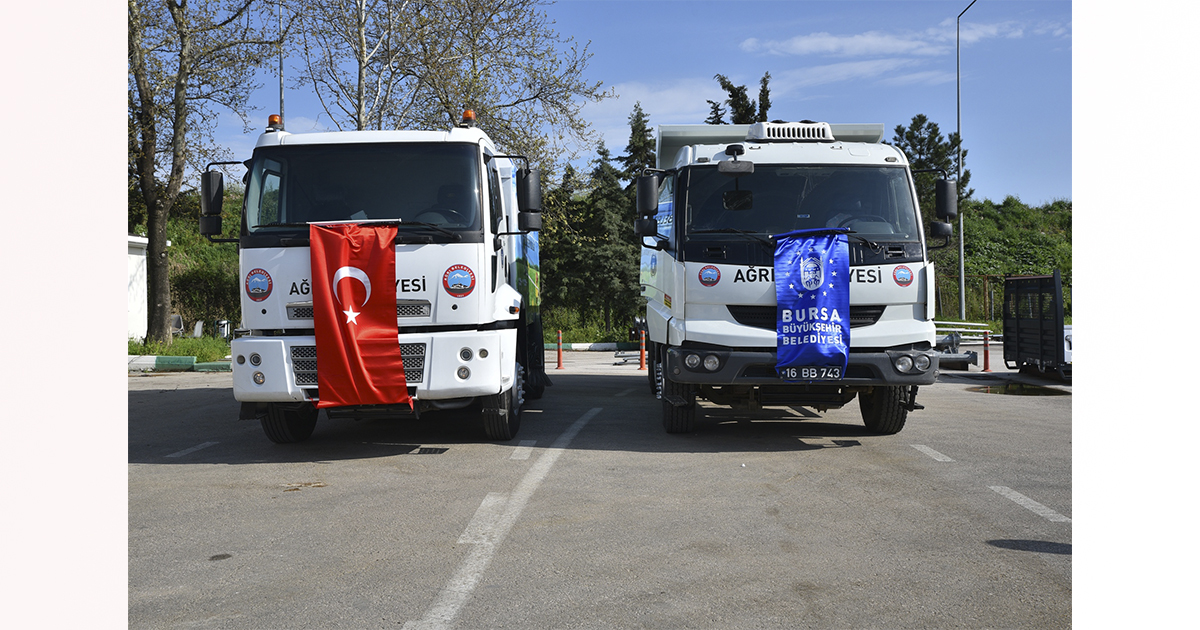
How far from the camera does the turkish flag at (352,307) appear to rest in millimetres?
7688

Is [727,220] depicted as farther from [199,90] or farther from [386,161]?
[199,90]

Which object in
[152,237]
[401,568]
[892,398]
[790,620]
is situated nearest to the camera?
[790,620]

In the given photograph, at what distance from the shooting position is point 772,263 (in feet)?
26.7

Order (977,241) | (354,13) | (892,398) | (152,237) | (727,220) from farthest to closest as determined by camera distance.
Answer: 1. (977,241)
2. (152,237)
3. (354,13)
4. (892,398)
5. (727,220)

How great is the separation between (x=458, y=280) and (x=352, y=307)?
36.8 inches

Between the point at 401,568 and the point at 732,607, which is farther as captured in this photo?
the point at 401,568

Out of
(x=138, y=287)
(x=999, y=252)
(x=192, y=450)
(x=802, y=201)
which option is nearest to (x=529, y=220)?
(x=802, y=201)

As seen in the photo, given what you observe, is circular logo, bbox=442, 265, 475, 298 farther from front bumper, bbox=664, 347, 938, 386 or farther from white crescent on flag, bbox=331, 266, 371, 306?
front bumper, bbox=664, 347, 938, 386

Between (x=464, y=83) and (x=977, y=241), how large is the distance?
33.4 metres

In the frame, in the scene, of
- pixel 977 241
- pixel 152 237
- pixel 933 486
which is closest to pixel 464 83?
pixel 152 237

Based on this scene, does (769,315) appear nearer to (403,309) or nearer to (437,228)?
(437,228)

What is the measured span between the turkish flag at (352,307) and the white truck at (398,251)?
0.11 meters

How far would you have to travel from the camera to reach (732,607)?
403cm

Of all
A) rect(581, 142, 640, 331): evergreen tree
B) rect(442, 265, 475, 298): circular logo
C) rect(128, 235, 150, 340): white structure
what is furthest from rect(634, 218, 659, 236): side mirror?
rect(581, 142, 640, 331): evergreen tree
